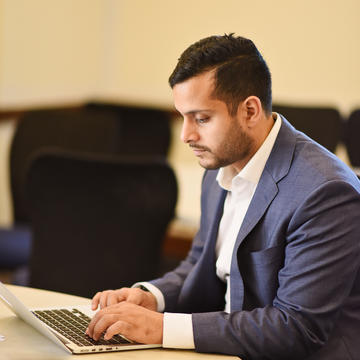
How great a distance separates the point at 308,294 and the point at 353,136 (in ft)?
6.87

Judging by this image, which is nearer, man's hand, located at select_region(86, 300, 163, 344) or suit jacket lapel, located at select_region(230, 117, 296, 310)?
man's hand, located at select_region(86, 300, 163, 344)

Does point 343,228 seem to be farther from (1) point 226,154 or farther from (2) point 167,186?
(2) point 167,186

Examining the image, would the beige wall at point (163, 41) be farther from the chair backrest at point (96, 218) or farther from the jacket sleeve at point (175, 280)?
the jacket sleeve at point (175, 280)

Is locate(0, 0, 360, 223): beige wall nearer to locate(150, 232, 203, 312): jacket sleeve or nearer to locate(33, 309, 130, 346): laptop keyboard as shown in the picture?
locate(150, 232, 203, 312): jacket sleeve

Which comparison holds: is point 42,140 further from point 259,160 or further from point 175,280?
point 259,160

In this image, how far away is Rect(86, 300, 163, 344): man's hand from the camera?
1708mm

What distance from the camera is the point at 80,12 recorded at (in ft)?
18.2

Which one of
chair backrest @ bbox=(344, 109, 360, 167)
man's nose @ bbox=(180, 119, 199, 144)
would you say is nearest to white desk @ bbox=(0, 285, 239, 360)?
man's nose @ bbox=(180, 119, 199, 144)

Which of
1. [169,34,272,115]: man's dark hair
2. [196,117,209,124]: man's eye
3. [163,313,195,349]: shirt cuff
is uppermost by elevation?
[169,34,272,115]: man's dark hair

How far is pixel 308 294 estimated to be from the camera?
1707 mm

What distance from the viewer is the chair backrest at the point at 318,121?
378 cm

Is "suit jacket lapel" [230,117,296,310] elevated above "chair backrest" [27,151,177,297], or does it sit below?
above

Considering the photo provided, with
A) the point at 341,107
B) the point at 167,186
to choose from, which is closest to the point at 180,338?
the point at 167,186

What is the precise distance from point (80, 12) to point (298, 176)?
4.02 metres
